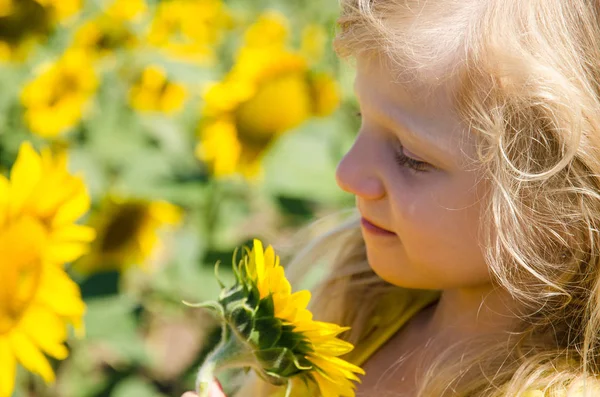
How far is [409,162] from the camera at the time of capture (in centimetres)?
→ 72

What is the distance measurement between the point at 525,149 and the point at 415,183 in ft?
0.27

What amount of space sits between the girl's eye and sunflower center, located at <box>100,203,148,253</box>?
78 centimetres

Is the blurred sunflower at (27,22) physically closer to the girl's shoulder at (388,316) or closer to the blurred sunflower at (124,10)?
the blurred sunflower at (124,10)

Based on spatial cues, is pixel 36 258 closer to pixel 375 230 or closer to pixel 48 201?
pixel 48 201

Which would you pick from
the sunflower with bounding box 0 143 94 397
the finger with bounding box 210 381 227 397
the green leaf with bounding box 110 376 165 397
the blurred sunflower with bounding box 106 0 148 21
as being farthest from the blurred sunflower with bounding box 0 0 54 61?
the finger with bounding box 210 381 227 397

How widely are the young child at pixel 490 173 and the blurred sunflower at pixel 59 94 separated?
89 centimetres

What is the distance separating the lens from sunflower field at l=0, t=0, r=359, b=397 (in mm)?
1381

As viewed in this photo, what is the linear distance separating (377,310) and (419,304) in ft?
0.14

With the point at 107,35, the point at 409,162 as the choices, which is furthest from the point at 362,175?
the point at 107,35

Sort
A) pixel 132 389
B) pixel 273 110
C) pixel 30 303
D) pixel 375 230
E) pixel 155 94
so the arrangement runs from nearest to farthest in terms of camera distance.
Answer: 1. pixel 375 230
2. pixel 30 303
3. pixel 132 389
4. pixel 273 110
5. pixel 155 94

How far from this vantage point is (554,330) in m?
0.73

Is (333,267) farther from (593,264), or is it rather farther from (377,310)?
(593,264)

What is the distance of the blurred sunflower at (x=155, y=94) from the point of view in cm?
166

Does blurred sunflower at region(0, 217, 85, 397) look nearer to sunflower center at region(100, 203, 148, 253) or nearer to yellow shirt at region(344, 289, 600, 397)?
yellow shirt at region(344, 289, 600, 397)
